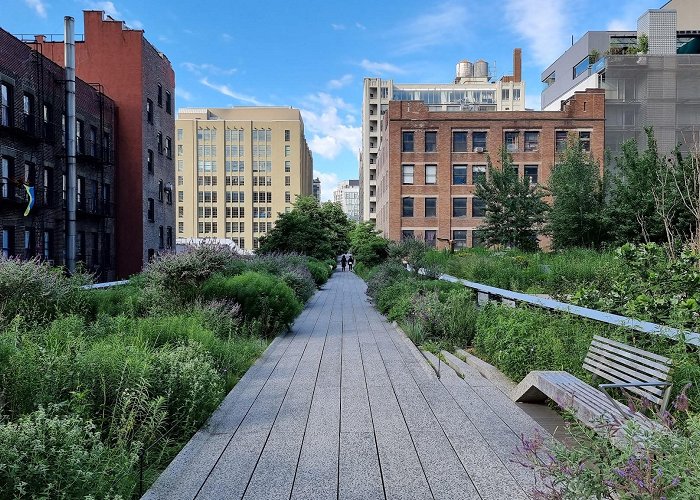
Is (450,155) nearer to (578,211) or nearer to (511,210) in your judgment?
(511,210)

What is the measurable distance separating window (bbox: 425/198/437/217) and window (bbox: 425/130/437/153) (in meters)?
4.80

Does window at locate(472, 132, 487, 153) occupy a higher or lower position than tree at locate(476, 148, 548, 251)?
higher

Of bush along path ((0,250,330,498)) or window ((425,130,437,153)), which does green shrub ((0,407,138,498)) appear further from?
window ((425,130,437,153))

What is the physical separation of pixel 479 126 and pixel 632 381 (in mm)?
49846

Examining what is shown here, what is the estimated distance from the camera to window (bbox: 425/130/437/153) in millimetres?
51562

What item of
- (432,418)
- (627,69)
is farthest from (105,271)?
(627,69)

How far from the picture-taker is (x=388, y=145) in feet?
171

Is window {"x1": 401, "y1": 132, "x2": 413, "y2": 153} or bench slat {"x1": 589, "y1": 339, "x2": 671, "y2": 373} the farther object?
window {"x1": 401, "y1": 132, "x2": 413, "y2": 153}

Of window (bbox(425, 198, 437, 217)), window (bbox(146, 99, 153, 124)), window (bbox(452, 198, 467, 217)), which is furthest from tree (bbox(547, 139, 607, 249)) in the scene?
window (bbox(146, 99, 153, 124))

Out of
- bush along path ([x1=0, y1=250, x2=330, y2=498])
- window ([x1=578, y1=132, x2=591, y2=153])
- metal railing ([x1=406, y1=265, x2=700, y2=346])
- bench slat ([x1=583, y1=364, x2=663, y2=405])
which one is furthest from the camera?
window ([x1=578, y1=132, x2=591, y2=153])

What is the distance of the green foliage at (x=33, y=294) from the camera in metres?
8.12

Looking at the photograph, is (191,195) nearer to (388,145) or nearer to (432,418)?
(388,145)

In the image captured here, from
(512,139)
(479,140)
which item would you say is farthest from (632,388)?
(512,139)

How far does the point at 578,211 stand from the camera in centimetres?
2427
